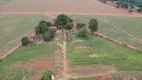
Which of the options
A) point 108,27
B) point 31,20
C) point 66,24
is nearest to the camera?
point 66,24

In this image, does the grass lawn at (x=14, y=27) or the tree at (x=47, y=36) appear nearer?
the tree at (x=47, y=36)

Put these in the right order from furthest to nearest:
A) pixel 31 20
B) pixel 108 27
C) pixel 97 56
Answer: pixel 31 20 → pixel 108 27 → pixel 97 56

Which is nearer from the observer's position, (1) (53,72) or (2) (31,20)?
(1) (53,72)

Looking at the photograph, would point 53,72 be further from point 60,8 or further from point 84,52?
point 60,8

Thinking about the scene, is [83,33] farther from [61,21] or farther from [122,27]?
[122,27]

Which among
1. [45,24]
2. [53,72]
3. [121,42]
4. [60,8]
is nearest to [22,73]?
[53,72]

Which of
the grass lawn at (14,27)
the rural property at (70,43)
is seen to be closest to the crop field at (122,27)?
the rural property at (70,43)

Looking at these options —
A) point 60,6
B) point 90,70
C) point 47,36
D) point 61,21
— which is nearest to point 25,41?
point 47,36

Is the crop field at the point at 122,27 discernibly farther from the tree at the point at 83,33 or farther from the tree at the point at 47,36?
the tree at the point at 47,36
